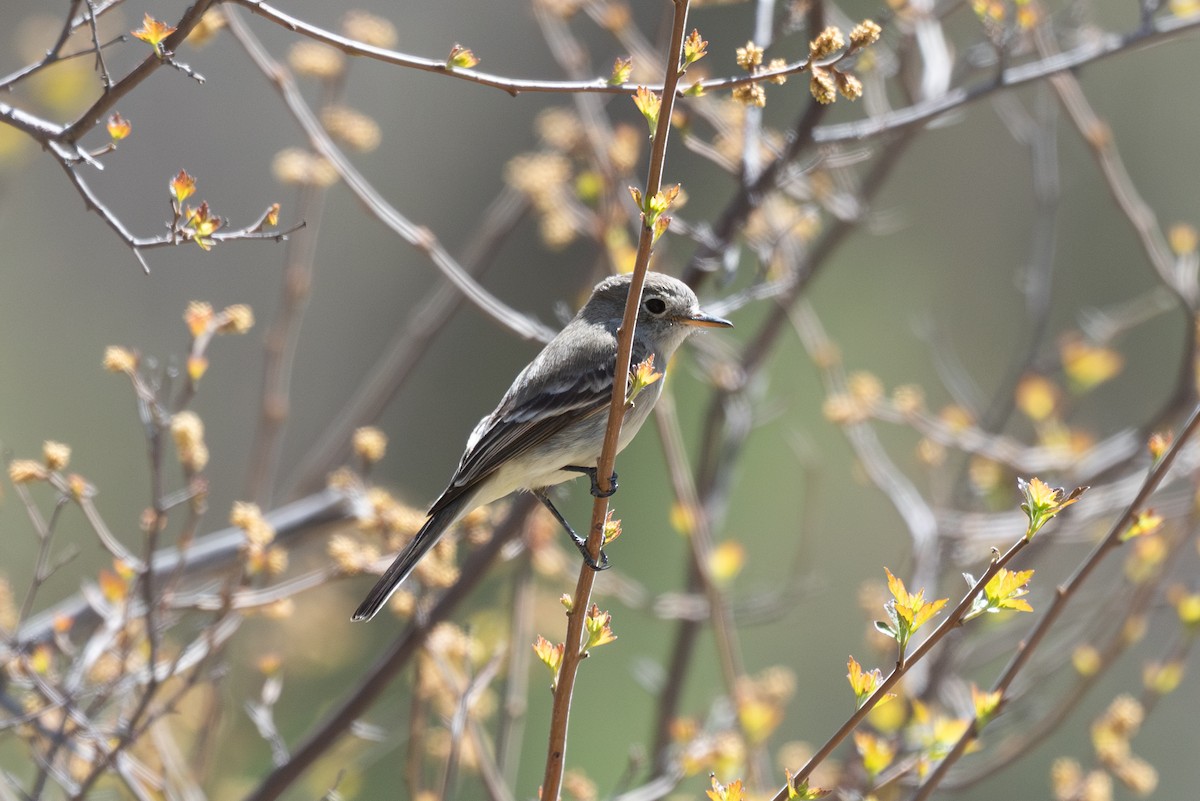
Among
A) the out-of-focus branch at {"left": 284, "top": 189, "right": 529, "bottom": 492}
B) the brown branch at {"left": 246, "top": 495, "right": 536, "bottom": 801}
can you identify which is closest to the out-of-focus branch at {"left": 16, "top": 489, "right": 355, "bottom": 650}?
the out-of-focus branch at {"left": 284, "top": 189, "right": 529, "bottom": 492}

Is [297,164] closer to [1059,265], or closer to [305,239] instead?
[305,239]

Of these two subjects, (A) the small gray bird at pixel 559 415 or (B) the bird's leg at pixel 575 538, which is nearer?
(B) the bird's leg at pixel 575 538

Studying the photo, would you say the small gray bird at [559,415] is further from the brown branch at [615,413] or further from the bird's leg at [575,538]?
the brown branch at [615,413]

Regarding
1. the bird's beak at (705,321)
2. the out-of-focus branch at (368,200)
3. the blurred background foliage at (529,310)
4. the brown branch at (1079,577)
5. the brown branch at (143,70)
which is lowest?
the brown branch at (1079,577)

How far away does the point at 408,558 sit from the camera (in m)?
2.64

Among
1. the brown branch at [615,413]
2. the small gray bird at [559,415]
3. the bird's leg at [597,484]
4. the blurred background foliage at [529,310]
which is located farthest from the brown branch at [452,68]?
the blurred background foliage at [529,310]

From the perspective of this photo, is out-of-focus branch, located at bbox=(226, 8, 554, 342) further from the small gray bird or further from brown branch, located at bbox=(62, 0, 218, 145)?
brown branch, located at bbox=(62, 0, 218, 145)

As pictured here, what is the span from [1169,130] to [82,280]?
20.1 ft

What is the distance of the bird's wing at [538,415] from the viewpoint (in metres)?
2.83

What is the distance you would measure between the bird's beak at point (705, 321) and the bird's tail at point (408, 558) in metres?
0.67

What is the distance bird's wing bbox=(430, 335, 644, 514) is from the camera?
2.83 metres

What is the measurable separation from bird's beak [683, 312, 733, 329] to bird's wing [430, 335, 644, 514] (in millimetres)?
154

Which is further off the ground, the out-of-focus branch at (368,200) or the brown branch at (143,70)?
the out-of-focus branch at (368,200)

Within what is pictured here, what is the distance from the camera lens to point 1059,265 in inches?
287
